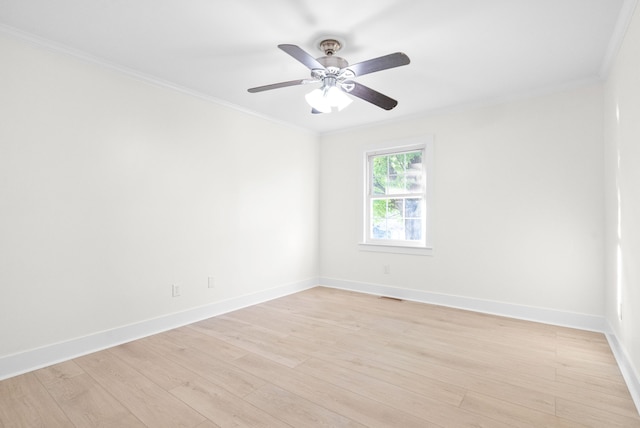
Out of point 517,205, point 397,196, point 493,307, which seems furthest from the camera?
point 397,196

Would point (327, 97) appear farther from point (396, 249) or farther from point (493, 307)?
point (493, 307)

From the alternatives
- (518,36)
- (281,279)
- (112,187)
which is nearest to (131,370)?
(112,187)

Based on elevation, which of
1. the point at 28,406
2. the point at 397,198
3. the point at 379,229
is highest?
the point at 397,198

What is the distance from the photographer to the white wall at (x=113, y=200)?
234 cm

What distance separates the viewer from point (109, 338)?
2768mm

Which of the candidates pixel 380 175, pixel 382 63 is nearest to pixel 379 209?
pixel 380 175

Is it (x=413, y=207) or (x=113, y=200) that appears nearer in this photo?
(x=113, y=200)

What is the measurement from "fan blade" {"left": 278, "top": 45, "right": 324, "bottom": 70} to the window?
2375 millimetres

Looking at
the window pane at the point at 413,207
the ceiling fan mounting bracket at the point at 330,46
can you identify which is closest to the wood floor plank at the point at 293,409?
the ceiling fan mounting bracket at the point at 330,46

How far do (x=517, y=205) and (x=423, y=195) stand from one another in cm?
108

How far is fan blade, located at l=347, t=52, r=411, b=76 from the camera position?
77.6 inches

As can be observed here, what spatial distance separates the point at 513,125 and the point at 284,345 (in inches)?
129

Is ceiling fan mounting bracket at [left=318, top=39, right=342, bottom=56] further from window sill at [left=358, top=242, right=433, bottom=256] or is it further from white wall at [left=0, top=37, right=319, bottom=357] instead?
window sill at [left=358, top=242, right=433, bottom=256]

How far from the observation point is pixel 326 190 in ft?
16.9
